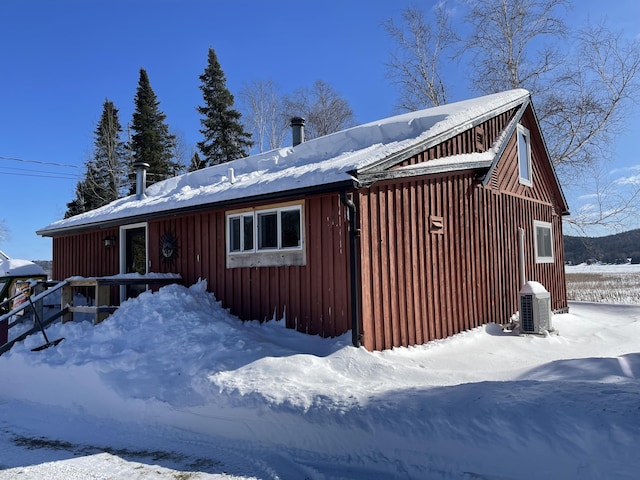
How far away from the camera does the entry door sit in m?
10.8

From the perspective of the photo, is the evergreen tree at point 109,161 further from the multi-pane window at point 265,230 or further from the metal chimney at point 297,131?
the multi-pane window at point 265,230

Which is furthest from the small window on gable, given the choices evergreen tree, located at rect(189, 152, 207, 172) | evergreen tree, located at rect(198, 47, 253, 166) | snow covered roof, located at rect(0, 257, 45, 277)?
evergreen tree, located at rect(189, 152, 207, 172)

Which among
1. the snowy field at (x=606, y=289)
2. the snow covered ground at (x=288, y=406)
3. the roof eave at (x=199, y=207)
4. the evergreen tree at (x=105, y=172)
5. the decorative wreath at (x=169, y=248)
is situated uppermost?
the evergreen tree at (x=105, y=172)

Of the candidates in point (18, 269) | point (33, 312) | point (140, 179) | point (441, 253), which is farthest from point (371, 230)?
point (18, 269)

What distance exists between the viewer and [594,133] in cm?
1939

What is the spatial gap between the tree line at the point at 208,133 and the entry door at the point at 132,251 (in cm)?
1636

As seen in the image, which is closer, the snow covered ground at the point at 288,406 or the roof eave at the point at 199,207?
the snow covered ground at the point at 288,406

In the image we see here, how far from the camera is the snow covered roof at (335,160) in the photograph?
273 inches

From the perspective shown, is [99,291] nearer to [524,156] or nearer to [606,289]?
[524,156]

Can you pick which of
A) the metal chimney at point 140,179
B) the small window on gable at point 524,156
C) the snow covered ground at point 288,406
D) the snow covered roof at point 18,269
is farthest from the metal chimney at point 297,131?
the snow covered roof at point 18,269

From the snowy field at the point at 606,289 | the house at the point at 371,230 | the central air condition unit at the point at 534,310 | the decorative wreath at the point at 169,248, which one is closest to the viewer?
the house at the point at 371,230

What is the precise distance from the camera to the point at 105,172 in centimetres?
2878

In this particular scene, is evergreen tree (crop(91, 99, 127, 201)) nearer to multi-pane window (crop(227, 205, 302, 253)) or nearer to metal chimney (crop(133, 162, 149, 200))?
metal chimney (crop(133, 162, 149, 200))

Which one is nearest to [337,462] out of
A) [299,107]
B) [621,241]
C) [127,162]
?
[299,107]
